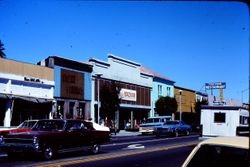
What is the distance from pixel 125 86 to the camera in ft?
171

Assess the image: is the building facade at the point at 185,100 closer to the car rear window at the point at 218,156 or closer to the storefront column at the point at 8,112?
the storefront column at the point at 8,112

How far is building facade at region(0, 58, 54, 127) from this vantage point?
34.3 m

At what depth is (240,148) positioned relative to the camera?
5477mm

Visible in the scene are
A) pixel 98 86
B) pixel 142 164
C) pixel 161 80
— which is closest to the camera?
pixel 142 164

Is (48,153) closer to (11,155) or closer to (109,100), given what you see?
(11,155)

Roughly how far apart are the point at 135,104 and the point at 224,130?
3135 centimetres

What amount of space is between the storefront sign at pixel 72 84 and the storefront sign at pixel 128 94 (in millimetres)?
8291

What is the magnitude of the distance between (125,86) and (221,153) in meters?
46.4

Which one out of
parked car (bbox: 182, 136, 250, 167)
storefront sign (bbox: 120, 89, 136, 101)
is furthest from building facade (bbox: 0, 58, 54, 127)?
parked car (bbox: 182, 136, 250, 167)

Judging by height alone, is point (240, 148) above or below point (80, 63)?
below

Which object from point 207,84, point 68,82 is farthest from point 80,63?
point 207,84

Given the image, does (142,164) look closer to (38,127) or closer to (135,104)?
(38,127)

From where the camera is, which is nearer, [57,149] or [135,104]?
[57,149]

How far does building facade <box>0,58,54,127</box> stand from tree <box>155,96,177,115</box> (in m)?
21.3
